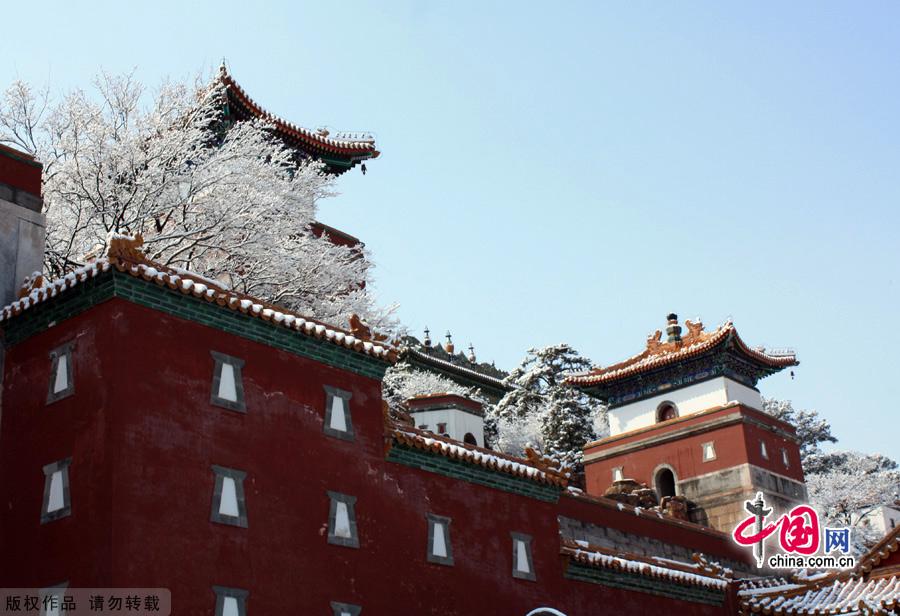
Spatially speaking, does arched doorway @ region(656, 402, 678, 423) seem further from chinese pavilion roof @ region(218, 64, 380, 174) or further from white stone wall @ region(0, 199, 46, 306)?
white stone wall @ region(0, 199, 46, 306)

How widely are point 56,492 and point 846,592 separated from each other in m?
18.1

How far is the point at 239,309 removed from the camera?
55.1ft

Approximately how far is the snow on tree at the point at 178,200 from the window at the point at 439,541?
7.86m

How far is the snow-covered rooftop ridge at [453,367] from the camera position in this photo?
174 feet

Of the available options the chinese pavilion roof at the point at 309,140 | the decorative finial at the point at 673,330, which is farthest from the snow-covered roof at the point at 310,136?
the decorative finial at the point at 673,330

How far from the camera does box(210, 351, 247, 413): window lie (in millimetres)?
16219

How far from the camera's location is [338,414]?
18047 mm

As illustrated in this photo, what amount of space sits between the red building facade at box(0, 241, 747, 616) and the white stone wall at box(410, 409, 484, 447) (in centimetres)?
2006

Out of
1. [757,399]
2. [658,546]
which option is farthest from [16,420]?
[757,399]

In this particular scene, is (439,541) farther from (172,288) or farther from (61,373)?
(61,373)

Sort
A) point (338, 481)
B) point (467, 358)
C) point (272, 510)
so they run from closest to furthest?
point (272, 510), point (338, 481), point (467, 358)

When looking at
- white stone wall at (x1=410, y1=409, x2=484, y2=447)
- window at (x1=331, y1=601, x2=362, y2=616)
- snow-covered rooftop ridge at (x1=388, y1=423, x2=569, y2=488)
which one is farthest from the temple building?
window at (x1=331, y1=601, x2=362, y2=616)

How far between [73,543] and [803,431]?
52.4 meters

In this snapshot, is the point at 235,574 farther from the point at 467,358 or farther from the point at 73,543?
the point at 467,358
